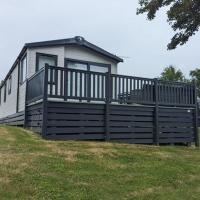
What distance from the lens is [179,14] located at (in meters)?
14.3

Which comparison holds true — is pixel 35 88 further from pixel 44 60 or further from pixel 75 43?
pixel 75 43

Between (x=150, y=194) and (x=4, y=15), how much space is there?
21.7m

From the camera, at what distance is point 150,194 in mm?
6098

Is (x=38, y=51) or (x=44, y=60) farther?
(x=44, y=60)

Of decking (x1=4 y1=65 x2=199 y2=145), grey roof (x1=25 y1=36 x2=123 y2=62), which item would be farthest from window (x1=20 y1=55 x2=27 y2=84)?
decking (x1=4 y1=65 x2=199 y2=145)

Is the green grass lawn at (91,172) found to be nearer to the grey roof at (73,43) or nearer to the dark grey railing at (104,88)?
the dark grey railing at (104,88)

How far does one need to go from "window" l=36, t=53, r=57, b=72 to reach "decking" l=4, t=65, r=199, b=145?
219cm

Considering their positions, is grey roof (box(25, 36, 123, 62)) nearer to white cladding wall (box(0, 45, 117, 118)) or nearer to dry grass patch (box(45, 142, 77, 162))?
white cladding wall (box(0, 45, 117, 118))

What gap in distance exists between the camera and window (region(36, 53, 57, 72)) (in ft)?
46.2

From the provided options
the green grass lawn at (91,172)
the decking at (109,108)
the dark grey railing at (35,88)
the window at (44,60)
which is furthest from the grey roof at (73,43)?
the green grass lawn at (91,172)

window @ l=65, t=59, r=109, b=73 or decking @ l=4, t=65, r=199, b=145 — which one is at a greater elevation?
window @ l=65, t=59, r=109, b=73

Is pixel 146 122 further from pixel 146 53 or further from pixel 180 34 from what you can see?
pixel 146 53

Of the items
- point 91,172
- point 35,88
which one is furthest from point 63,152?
point 35,88

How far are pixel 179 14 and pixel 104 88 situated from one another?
570 centimetres
